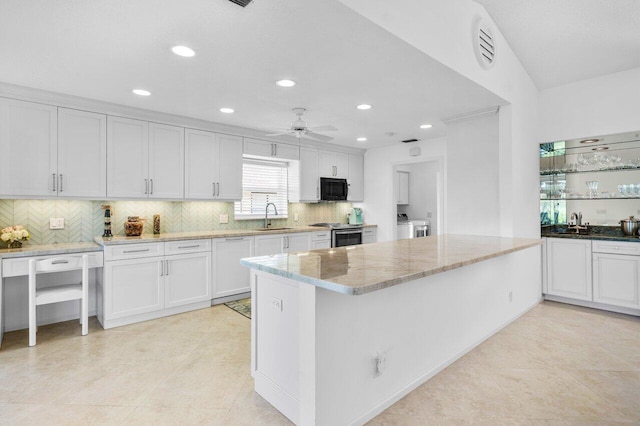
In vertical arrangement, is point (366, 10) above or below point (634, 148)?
above

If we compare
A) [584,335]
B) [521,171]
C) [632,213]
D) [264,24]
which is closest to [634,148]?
[632,213]

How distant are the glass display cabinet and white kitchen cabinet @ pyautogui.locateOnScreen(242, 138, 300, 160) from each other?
3.56 meters

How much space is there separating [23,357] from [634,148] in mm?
6614

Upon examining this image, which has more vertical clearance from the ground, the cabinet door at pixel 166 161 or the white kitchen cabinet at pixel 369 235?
the cabinet door at pixel 166 161

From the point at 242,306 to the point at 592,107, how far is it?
4.93m

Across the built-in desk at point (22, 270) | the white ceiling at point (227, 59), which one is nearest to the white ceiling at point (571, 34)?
the white ceiling at point (227, 59)

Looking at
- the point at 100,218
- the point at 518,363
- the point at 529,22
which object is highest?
the point at 529,22

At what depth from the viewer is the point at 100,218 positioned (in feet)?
12.9

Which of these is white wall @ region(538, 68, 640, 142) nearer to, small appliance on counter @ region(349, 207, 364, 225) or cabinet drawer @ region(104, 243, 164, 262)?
small appliance on counter @ region(349, 207, 364, 225)

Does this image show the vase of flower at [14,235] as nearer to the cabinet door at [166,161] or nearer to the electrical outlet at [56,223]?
the electrical outlet at [56,223]

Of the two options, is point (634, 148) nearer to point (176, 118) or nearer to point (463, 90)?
point (463, 90)

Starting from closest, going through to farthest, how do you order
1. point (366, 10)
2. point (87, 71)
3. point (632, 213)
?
point (366, 10)
point (87, 71)
point (632, 213)

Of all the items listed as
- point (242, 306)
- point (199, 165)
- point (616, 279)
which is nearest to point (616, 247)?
point (616, 279)

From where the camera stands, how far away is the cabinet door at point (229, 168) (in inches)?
181
